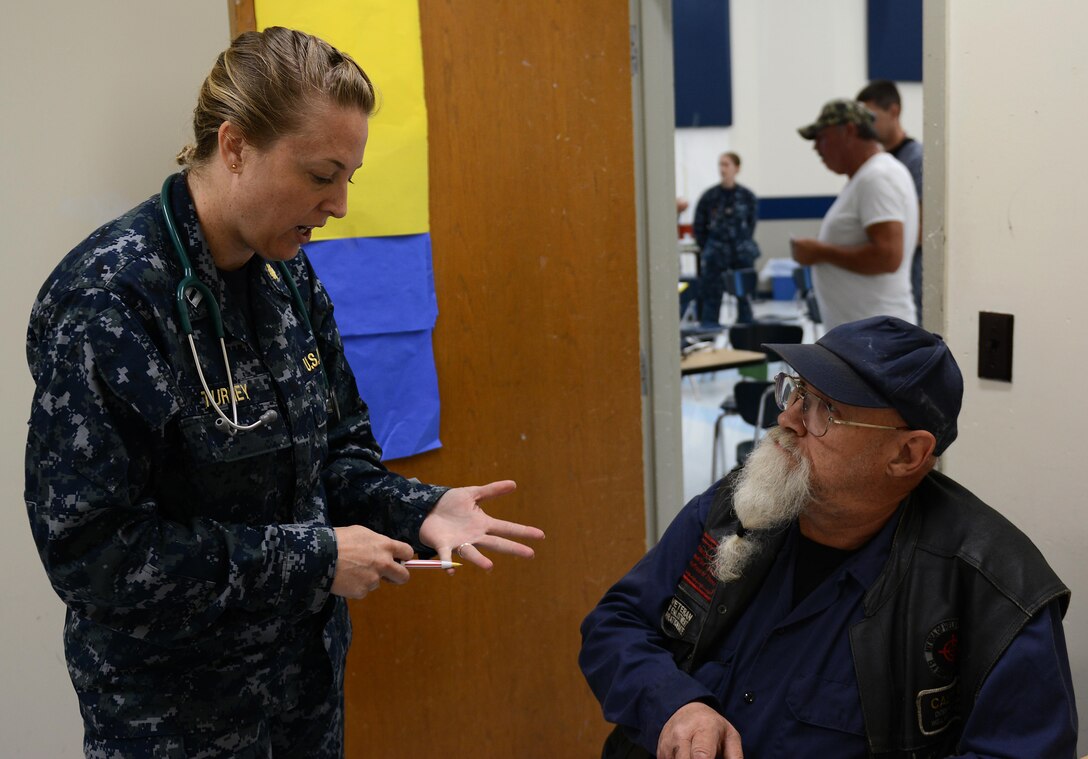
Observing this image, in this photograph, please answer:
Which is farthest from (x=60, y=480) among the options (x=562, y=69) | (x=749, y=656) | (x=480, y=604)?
(x=562, y=69)

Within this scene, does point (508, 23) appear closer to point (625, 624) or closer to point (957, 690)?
point (625, 624)

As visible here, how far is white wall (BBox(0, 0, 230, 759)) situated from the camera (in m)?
1.87

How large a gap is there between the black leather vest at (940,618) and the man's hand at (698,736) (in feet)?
0.67

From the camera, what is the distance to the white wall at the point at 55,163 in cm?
187

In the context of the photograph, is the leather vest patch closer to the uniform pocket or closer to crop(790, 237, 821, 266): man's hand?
the uniform pocket

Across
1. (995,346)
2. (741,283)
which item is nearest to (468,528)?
(995,346)

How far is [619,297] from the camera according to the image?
2.68 meters

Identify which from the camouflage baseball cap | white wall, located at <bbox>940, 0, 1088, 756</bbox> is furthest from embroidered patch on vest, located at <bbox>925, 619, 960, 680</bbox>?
the camouflage baseball cap

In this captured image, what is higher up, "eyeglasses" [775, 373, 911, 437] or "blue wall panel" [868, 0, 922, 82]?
"blue wall panel" [868, 0, 922, 82]

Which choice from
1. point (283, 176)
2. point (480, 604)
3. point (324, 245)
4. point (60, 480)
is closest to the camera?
point (60, 480)

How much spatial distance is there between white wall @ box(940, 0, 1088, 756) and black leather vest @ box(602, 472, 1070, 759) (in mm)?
478

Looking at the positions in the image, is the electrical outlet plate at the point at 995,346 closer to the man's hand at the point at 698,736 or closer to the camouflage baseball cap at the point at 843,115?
the man's hand at the point at 698,736

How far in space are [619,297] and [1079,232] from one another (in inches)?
44.3

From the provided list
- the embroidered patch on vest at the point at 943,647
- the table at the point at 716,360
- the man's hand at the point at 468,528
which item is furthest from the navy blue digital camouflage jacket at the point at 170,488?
the table at the point at 716,360
